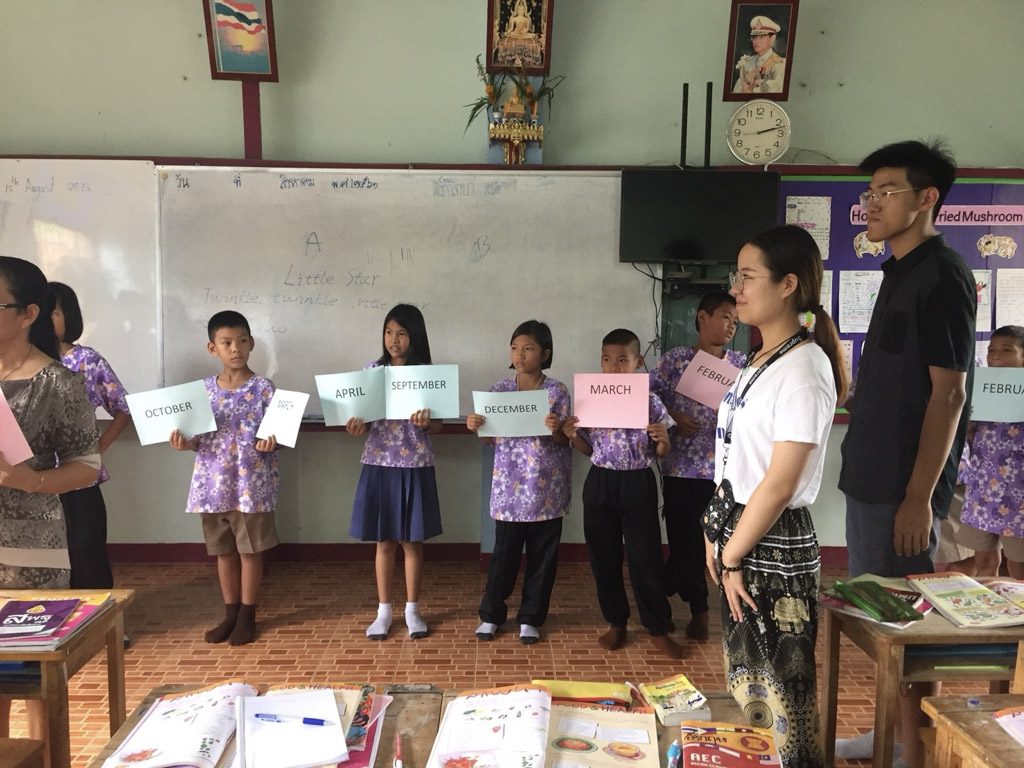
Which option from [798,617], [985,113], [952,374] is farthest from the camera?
[985,113]

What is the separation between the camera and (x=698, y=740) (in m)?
1.04

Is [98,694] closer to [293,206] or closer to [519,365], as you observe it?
[519,365]

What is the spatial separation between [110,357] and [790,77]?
392 cm

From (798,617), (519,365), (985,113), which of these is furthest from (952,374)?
(985,113)

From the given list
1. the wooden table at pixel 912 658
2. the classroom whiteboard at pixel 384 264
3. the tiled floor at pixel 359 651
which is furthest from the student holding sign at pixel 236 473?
the wooden table at pixel 912 658

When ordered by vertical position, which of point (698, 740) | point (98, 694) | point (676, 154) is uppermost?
point (676, 154)

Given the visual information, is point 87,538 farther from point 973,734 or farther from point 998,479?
point 998,479

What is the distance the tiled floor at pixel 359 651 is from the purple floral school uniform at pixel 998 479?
703mm

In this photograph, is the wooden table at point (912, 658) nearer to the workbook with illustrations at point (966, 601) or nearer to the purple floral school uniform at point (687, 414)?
the workbook with illustrations at point (966, 601)

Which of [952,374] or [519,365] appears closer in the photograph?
[952,374]

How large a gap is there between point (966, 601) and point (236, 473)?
254 centimetres

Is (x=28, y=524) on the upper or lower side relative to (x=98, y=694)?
upper

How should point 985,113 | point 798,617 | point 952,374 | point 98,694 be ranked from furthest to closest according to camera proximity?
point 985,113 → point 98,694 → point 952,374 → point 798,617

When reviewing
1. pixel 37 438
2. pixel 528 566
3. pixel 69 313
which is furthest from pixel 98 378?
pixel 528 566
